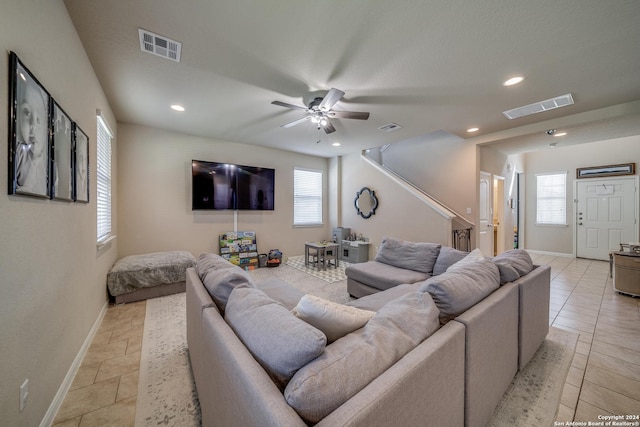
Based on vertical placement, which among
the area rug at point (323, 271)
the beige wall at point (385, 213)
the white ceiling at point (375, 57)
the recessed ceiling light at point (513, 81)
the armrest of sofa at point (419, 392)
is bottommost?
the area rug at point (323, 271)

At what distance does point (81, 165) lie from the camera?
2.16m

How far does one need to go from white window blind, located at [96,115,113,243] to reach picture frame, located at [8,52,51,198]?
158cm

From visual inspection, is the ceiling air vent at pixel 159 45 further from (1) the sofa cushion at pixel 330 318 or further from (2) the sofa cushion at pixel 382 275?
(2) the sofa cushion at pixel 382 275

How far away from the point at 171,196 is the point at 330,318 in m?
4.53

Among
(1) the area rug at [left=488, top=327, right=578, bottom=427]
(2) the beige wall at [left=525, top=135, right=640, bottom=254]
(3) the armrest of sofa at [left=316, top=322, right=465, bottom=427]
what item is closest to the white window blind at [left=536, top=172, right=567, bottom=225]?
(2) the beige wall at [left=525, top=135, right=640, bottom=254]

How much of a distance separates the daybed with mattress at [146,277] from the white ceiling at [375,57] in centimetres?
222

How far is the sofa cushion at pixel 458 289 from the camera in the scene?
133cm

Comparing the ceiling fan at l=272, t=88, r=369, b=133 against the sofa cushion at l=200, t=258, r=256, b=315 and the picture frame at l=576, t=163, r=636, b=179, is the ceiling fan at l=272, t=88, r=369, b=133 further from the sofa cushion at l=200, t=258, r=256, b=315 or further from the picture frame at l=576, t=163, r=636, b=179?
the picture frame at l=576, t=163, r=636, b=179

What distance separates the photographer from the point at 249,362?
2.81ft

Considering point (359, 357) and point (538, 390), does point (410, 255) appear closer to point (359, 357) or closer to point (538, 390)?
point (538, 390)

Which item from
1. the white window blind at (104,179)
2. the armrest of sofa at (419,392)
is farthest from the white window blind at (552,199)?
the white window blind at (104,179)

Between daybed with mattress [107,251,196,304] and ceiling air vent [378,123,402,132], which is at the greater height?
ceiling air vent [378,123,402,132]

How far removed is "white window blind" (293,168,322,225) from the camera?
6.16 meters

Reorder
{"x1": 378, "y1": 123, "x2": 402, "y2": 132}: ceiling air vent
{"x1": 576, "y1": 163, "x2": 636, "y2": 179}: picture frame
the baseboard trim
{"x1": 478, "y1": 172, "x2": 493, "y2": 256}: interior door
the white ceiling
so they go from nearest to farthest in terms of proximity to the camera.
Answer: the baseboard trim
the white ceiling
{"x1": 378, "y1": 123, "x2": 402, "y2": 132}: ceiling air vent
{"x1": 478, "y1": 172, "x2": 493, "y2": 256}: interior door
{"x1": 576, "y1": 163, "x2": 636, "y2": 179}: picture frame
